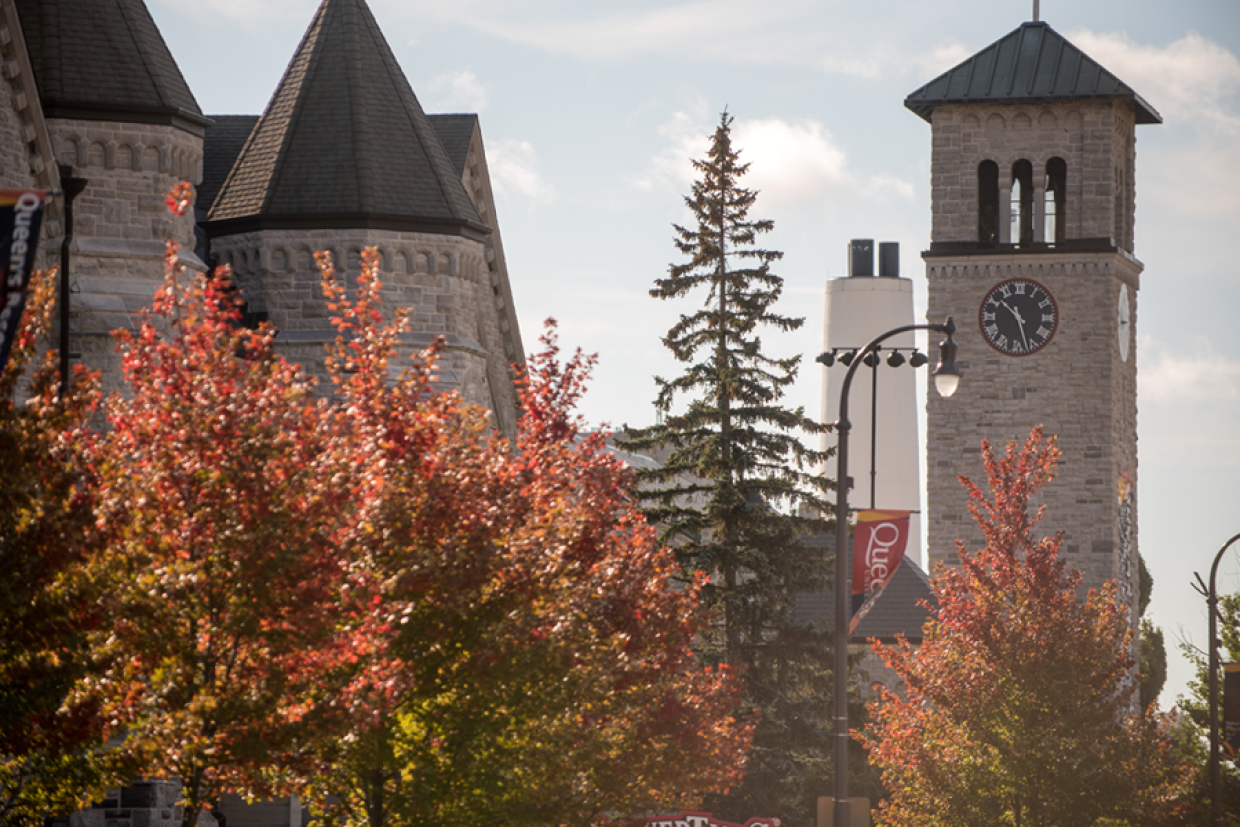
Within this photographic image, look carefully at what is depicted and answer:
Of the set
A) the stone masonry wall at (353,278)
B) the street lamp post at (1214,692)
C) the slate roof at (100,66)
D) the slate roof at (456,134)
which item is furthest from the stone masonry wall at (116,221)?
the street lamp post at (1214,692)

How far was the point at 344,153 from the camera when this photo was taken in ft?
107

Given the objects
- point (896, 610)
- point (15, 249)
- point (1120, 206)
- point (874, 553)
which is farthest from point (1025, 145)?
point (15, 249)

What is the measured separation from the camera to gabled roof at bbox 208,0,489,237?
3206cm

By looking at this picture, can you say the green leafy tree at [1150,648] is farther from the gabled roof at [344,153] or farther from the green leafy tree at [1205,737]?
the gabled roof at [344,153]

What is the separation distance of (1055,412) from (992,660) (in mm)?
17961

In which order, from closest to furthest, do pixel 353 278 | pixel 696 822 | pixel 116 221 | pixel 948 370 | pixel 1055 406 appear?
pixel 948 370
pixel 116 221
pixel 696 822
pixel 353 278
pixel 1055 406

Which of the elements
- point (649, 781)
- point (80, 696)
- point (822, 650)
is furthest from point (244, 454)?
point (822, 650)

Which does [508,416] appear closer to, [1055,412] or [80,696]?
[1055,412]

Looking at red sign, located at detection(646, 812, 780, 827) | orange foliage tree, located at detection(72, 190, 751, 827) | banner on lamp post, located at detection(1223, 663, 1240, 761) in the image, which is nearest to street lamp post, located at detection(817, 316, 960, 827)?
orange foliage tree, located at detection(72, 190, 751, 827)

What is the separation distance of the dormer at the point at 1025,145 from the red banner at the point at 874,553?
2825 centimetres

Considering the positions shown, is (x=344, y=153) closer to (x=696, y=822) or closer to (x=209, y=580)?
(x=696, y=822)

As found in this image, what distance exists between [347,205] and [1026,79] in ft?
77.6

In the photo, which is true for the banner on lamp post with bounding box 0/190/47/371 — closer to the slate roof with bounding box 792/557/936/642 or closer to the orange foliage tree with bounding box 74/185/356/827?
the orange foliage tree with bounding box 74/185/356/827

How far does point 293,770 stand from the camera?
53.1 feet
